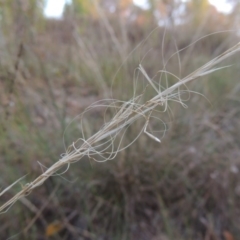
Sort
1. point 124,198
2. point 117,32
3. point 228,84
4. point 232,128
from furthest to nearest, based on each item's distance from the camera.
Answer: point 117,32, point 228,84, point 232,128, point 124,198

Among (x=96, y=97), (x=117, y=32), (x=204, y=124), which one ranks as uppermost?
(x=117, y=32)

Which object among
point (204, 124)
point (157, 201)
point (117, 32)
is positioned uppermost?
point (117, 32)

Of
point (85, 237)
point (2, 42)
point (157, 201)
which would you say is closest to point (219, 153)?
point (157, 201)

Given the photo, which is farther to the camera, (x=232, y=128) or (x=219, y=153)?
(x=232, y=128)

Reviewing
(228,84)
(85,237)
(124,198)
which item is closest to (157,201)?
(124,198)

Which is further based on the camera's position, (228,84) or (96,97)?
(96,97)

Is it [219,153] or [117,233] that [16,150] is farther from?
[219,153]

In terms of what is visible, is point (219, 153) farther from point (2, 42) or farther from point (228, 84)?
point (2, 42)

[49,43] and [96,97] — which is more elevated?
[49,43]

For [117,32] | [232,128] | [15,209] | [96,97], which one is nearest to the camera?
[15,209]
